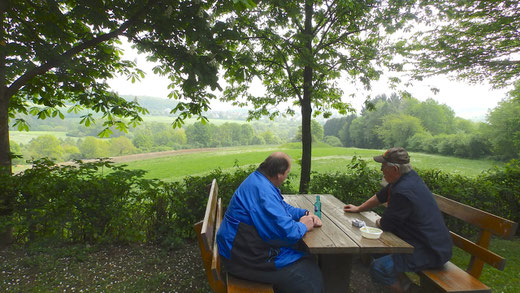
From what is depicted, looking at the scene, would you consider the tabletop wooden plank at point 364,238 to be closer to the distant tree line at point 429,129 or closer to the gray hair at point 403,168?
the gray hair at point 403,168

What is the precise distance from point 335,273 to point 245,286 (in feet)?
3.71

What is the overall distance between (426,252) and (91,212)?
14.9 ft

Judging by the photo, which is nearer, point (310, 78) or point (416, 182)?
point (416, 182)

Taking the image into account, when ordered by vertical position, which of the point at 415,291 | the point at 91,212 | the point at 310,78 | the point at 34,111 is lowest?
the point at 415,291

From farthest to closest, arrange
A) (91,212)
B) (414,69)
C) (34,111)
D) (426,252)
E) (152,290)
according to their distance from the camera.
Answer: (414,69) → (34,111) → (91,212) → (152,290) → (426,252)

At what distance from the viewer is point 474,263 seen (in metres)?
2.65

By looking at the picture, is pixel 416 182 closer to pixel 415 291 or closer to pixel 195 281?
pixel 415 291

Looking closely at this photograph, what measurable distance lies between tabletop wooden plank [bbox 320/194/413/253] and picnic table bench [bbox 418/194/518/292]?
0.52 meters

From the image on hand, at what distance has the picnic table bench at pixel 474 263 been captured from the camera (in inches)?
87.8

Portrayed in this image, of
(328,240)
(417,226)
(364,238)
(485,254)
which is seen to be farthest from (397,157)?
(485,254)

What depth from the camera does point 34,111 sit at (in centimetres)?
558

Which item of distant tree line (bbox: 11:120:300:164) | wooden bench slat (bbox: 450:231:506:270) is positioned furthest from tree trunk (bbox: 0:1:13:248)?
distant tree line (bbox: 11:120:300:164)

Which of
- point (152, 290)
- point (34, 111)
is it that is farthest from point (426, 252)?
point (34, 111)

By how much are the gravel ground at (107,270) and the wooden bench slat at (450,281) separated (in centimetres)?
116
